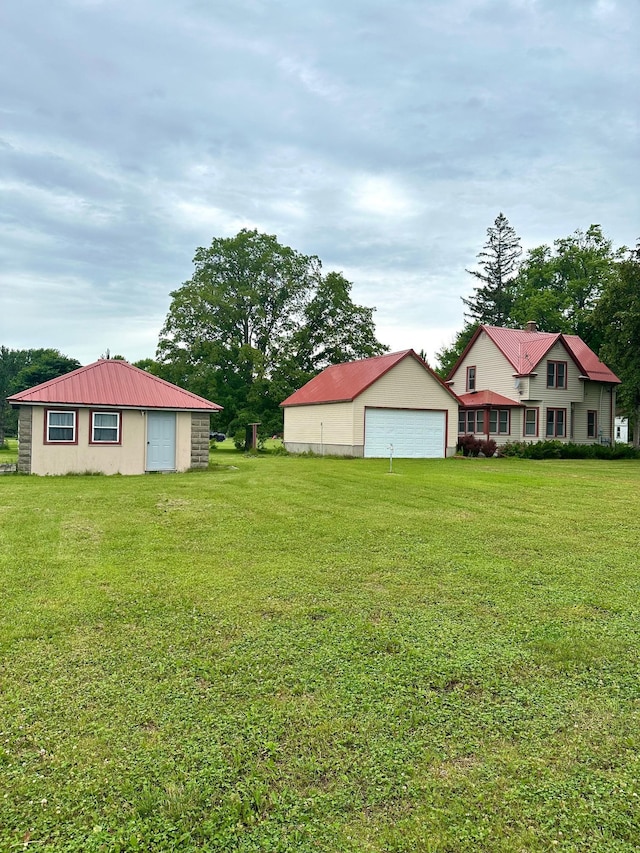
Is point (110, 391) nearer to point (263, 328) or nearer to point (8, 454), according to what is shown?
point (8, 454)

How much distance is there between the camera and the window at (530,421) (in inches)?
1217

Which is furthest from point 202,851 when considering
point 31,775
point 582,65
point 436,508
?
point 582,65

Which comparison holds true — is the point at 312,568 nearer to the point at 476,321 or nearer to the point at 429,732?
the point at 429,732

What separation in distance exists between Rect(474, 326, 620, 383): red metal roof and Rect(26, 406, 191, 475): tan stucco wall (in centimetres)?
1998

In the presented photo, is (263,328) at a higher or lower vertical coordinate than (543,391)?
higher

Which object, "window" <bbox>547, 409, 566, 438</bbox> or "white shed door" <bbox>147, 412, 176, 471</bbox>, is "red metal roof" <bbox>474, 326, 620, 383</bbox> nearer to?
"window" <bbox>547, 409, 566, 438</bbox>

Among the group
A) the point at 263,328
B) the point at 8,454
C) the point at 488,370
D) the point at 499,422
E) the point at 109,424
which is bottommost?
the point at 8,454

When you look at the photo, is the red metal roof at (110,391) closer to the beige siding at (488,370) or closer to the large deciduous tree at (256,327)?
the large deciduous tree at (256,327)

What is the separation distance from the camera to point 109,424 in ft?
60.4

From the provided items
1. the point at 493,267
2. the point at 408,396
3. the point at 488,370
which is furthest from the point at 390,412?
the point at 493,267

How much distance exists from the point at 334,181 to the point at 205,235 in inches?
694

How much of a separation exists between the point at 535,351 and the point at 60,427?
2520cm

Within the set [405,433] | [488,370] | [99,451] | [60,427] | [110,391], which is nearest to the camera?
[60,427]

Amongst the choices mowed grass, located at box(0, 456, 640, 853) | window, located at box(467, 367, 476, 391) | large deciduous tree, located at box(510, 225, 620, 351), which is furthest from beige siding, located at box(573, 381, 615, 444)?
mowed grass, located at box(0, 456, 640, 853)
